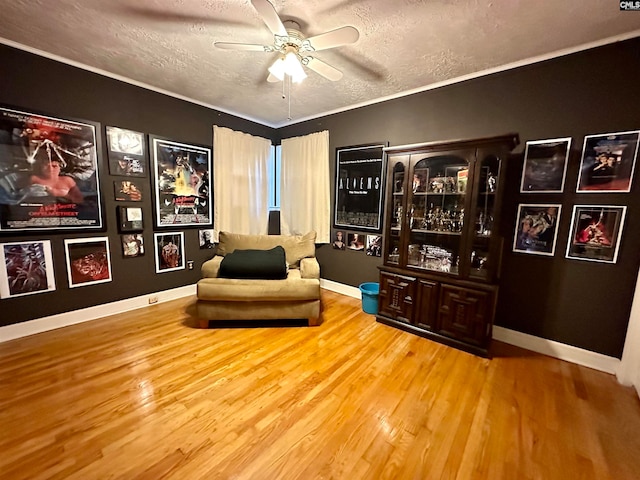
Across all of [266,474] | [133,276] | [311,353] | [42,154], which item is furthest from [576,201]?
[42,154]

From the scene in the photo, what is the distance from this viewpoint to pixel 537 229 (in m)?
2.28

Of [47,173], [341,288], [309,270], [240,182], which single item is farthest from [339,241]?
[47,173]

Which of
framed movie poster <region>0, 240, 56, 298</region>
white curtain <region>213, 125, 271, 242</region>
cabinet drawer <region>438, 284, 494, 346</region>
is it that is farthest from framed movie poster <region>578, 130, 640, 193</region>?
framed movie poster <region>0, 240, 56, 298</region>

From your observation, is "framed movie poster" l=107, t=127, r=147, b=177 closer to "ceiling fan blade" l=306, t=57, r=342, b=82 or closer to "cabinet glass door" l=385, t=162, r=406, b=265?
"ceiling fan blade" l=306, t=57, r=342, b=82

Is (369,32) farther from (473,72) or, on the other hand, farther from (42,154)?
(42,154)

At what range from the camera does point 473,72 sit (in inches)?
98.7

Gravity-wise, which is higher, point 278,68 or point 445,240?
point 278,68

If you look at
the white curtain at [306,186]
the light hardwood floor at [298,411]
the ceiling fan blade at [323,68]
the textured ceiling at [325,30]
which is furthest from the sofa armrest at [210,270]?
the ceiling fan blade at [323,68]

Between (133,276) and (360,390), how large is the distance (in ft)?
9.04

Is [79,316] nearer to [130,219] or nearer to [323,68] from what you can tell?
[130,219]

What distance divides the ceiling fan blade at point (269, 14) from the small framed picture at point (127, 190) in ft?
7.51

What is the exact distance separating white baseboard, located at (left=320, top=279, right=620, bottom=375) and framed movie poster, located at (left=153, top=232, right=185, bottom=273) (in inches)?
143

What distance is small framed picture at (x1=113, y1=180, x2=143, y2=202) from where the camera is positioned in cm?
280

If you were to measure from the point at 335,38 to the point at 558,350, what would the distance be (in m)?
3.01
